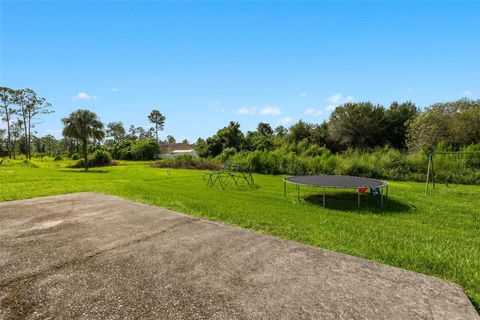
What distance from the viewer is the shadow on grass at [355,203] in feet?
20.6

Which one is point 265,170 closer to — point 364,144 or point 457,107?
point 364,144

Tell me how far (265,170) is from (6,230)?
13.0 meters

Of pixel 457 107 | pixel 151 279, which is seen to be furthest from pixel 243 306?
pixel 457 107

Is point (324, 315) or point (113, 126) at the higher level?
point (113, 126)

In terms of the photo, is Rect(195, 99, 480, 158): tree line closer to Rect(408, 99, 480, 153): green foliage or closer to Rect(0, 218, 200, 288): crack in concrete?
Rect(408, 99, 480, 153): green foliage

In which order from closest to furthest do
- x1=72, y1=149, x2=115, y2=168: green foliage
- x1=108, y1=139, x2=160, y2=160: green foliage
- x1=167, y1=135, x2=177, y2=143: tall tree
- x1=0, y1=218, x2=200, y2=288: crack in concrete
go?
1. x1=0, y1=218, x2=200, y2=288: crack in concrete
2. x1=72, y1=149, x2=115, y2=168: green foliage
3. x1=108, y1=139, x2=160, y2=160: green foliage
4. x1=167, y1=135, x2=177, y2=143: tall tree

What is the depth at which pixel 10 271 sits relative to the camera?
9.05ft

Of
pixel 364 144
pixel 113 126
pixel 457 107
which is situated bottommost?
pixel 364 144

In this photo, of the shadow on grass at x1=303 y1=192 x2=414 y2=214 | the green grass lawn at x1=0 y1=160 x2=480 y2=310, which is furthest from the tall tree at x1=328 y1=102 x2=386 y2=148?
the shadow on grass at x1=303 y1=192 x2=414 y2=214

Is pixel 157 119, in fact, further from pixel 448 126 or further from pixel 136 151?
pixel 448 126

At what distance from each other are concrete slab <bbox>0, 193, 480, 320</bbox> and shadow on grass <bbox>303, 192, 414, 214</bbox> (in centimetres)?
347

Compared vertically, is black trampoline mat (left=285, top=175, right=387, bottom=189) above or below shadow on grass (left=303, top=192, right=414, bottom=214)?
above

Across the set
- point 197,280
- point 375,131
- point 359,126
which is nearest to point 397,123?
point 375,131

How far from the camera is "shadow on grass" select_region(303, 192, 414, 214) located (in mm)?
6293
